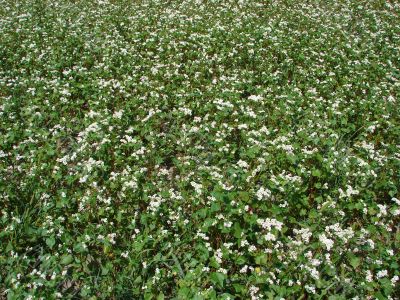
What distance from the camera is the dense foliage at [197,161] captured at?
4.44 m

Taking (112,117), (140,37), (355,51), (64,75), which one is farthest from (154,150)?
(355,51)

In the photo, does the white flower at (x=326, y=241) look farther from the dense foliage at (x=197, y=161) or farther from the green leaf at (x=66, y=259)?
the green leaf at (x=66, y=259)

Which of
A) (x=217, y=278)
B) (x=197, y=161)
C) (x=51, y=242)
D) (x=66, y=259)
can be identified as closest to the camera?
(x=217, y=278)

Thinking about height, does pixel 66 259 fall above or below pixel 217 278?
below

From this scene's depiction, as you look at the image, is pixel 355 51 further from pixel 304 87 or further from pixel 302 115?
pixel 302 115

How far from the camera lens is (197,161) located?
20.2 feet

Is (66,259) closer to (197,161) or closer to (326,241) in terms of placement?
(197,161)

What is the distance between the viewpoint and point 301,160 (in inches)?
231

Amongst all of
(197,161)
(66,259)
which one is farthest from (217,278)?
(197,161)

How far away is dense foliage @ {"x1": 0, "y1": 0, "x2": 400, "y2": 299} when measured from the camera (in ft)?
14.6

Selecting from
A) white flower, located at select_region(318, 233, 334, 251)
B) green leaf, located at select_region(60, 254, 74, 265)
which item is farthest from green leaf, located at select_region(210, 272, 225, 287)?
green leaf, located at select_region(60, 254, 74, 265)

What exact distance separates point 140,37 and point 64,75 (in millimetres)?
2417

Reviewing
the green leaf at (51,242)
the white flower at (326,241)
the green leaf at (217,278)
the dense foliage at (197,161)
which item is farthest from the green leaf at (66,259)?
the white flower at (326,241)

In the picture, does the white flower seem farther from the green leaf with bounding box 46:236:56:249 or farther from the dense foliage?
the green leaf with bounding box 46:236:56:249
